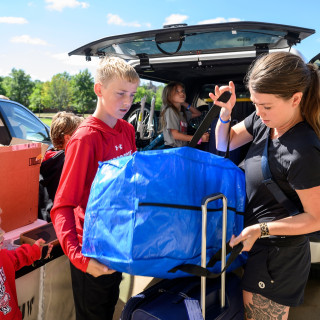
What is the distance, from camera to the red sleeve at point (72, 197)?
123cm

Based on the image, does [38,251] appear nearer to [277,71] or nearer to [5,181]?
[5,181]

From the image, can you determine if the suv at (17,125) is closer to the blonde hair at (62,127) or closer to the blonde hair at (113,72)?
the blonde hair at (62,127)

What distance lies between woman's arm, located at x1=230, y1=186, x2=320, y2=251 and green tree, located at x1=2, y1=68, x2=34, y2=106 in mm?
92311

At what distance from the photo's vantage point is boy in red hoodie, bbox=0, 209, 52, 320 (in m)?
1.40

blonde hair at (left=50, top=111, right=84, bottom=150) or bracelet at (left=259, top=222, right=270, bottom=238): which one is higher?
blonde hair at (left=50, top=111, right=84, bottom=150)

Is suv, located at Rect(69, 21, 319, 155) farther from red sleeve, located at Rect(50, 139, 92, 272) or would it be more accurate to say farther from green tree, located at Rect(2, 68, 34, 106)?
green tree, located at Rect(2, 68, 34, 106)

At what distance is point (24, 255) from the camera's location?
5.12ft

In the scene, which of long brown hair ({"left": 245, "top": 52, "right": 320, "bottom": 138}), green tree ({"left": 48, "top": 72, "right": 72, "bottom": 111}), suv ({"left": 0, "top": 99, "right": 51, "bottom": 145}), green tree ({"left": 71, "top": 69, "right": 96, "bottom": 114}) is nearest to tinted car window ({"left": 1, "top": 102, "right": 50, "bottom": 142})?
suv ({"left": 0, "top": 99, "right": 51, "bottom": 145})

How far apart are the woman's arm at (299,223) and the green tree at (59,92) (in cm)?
9074

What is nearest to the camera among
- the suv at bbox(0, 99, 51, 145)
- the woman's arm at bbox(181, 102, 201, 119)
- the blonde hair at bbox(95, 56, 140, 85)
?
the blonde hair at bbox(95, 56, 140, 85)

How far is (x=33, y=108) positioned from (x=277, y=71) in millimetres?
96447

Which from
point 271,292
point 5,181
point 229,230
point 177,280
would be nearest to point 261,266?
point 271,292

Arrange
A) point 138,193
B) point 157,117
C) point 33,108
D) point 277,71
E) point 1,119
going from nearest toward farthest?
point 138,193
point 277,71
point 1,119
point 157,117
point 33,108

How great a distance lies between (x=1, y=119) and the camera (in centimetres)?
374
